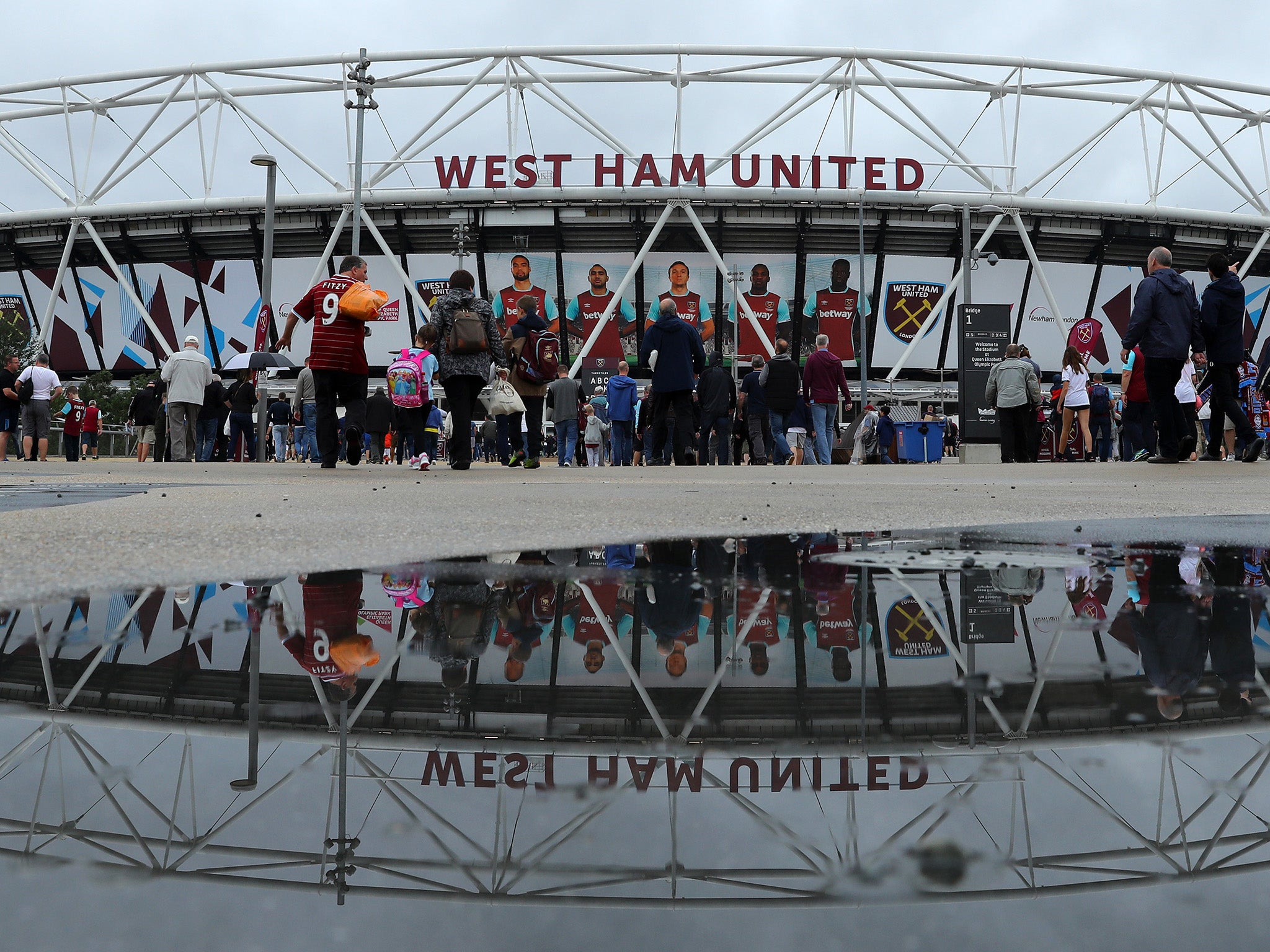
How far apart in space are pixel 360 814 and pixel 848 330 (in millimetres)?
31900

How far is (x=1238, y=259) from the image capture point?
110 ft

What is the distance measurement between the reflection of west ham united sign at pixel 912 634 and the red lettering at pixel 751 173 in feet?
93.7

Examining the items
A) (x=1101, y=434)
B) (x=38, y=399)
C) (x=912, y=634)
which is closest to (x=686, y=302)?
(x=1101, y=434)

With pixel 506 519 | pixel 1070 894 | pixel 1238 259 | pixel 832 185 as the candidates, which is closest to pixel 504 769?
pixel 1070 894

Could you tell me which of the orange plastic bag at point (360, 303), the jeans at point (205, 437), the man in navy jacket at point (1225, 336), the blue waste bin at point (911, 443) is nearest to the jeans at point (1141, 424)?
the man in navy jacket at point (1225, 336)

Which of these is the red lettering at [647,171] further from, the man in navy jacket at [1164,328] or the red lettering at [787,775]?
the red lettering at [787,775]

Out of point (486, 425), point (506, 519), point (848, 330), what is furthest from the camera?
point (848, 330)

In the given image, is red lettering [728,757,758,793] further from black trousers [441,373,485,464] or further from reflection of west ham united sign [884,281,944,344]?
reflection of west ham united sign [884,281,944,344]

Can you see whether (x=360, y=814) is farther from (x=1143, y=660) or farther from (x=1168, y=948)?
(x=1143, y=660)

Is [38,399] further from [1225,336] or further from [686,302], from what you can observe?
[686,302]

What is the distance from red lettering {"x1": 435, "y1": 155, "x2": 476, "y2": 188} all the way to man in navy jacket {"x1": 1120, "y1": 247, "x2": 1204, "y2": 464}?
906 inches

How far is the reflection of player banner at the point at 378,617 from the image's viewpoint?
61.9 inches

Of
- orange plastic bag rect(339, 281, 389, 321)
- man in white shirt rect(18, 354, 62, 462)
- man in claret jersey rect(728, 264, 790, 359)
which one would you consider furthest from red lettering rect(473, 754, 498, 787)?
man in claret jersey rect(728, 264, 790, 359)

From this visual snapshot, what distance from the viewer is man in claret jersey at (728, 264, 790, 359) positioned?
102ft
